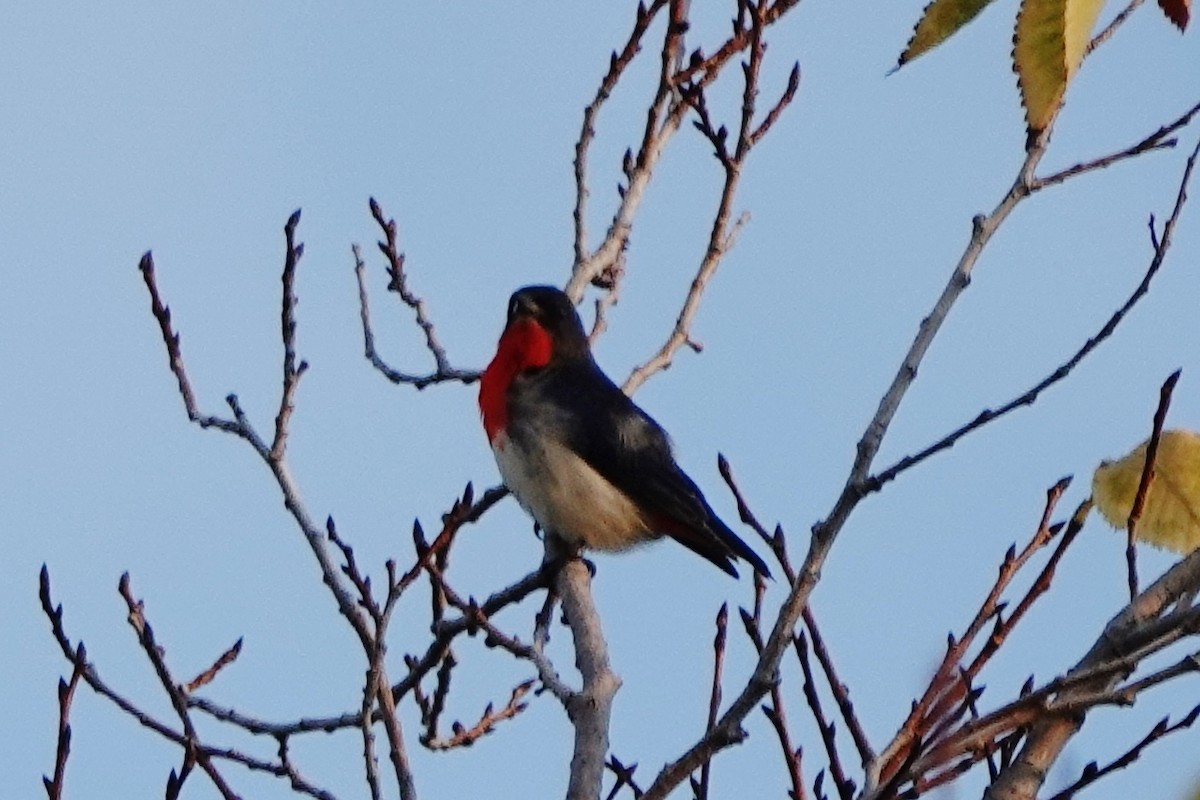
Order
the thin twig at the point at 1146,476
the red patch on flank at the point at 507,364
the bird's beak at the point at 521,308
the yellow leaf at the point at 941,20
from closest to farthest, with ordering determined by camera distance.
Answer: the yellow leaf at the point at 941,20 < the thin twig at the point at 1146,476 < the red patch on flank at the point at 507,364 < the bird's beak at the point at 521,308

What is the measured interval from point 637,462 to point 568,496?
1.79ft

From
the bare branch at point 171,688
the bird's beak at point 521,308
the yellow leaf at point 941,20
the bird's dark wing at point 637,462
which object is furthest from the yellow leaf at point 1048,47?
the bird's beak at point 521,308

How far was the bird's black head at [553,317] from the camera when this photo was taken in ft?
25.6

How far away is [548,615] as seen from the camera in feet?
19.2

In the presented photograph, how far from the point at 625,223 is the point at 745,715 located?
347 cm

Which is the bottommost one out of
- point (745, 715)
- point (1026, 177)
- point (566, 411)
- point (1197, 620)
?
point (1197, 620)

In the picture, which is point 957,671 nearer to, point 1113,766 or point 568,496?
point 1113,766

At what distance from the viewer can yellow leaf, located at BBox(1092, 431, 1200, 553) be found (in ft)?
11.3

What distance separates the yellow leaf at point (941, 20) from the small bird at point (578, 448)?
4.59 metres

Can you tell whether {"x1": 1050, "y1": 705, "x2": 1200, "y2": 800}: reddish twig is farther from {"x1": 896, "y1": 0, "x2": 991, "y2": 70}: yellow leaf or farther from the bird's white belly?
the bird's white belly

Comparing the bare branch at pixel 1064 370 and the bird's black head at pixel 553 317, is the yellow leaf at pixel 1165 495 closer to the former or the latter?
the bare branch at pixel 1064 370

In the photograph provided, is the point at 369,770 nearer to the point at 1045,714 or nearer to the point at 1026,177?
the point at 1045,714

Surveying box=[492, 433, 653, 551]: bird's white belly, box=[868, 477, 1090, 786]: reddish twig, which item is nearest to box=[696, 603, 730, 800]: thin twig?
box=[868, 477, 1090, 786]: reddish twig

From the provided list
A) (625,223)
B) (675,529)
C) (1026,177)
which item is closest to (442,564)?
(625,223)
